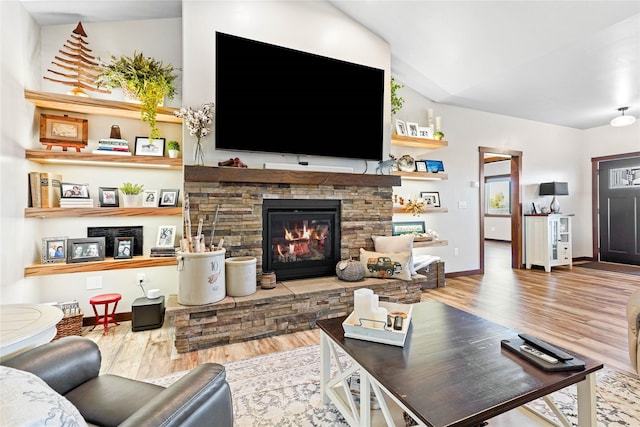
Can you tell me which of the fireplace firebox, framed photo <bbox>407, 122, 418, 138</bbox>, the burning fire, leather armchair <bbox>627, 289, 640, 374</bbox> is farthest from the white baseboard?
leather armchair <bbox>627, 289, 640, 374</bbox>

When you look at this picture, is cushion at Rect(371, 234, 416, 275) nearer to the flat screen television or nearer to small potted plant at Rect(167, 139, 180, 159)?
the flat screen television

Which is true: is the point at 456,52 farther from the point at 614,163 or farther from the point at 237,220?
the point at 614,163

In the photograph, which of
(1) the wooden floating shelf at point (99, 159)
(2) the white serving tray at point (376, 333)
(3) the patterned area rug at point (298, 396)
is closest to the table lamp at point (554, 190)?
(3) the patterned area rug at point (298, 396)

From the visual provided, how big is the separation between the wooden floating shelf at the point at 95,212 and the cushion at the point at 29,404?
7.73 feet

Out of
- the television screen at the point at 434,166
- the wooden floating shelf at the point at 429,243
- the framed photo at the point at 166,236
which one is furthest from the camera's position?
the television screen at the point at 434,166

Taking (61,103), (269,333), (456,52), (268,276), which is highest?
(456,52)

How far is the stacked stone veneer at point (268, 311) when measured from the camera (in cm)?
230

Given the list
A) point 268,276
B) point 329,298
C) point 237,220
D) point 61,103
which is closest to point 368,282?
point 329,298

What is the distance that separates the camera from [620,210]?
557 centimetres

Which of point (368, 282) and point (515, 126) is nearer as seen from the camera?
point (368, 282)

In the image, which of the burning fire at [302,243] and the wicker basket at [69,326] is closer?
the wicker basket at [69,326]

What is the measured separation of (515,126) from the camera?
17.3ft

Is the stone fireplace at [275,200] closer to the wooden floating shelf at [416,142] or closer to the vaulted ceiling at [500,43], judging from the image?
the wooden floating shelf at [416,142]

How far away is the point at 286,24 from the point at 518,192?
4.73 meters
